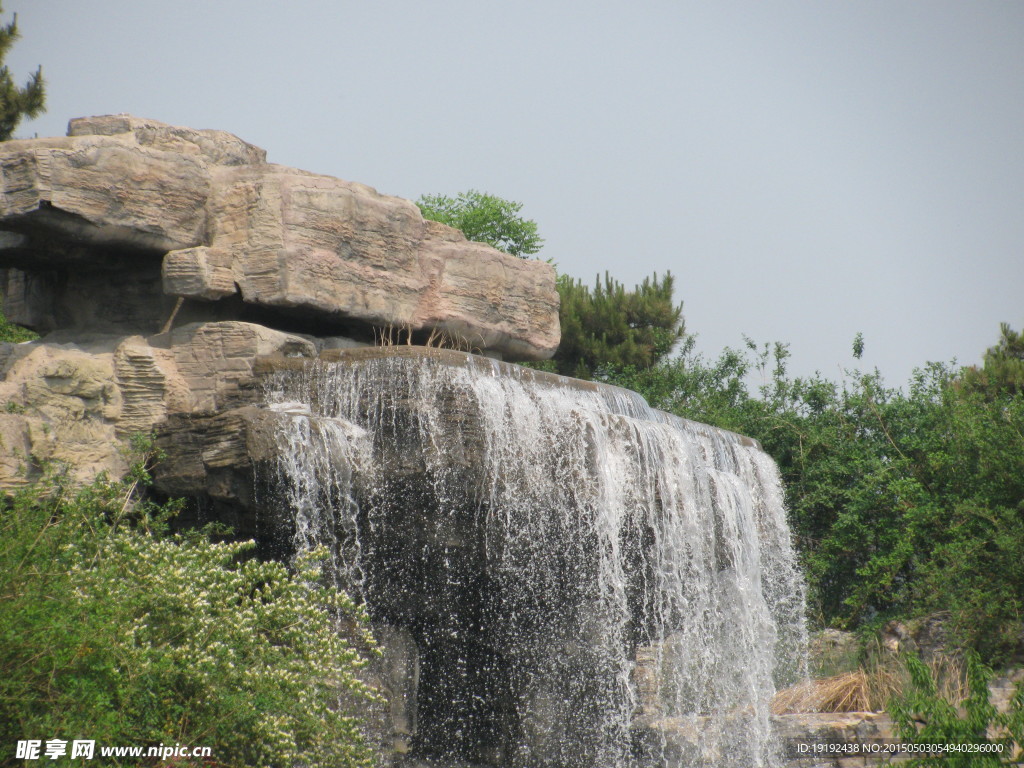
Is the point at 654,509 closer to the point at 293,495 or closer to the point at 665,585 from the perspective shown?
the point at 665,585

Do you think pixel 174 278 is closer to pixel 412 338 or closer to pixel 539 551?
pixel 412 338

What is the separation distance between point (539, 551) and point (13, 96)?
10.7 m

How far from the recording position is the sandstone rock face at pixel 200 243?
9.05 m

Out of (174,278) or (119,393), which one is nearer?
(119,393)

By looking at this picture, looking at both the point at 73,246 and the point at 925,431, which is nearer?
the point at 73,246

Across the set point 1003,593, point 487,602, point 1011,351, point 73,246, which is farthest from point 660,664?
point 1011,351

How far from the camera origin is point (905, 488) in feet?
47.7

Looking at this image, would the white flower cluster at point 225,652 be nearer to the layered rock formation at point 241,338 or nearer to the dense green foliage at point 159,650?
the dense green foliage at point 159,650

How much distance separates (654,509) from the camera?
10070 millimetres

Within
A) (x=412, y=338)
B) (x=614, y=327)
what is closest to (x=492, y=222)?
(x=614, y=327)

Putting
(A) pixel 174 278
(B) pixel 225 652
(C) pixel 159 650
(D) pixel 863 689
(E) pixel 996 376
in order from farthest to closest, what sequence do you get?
(E) pixel 996 376 → (D) pixel 863 689 → (A) pixel 174 278 → (B) pixel 225 652 → (C) pixel 159 650

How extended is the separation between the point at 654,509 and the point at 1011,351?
10921 mm

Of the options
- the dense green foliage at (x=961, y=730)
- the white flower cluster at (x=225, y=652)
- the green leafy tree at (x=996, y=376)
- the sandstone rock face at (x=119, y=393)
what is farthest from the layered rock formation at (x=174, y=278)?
the green leafy tree at (x=996, y=376)

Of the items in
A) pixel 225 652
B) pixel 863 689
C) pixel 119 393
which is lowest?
pixel 863 689
